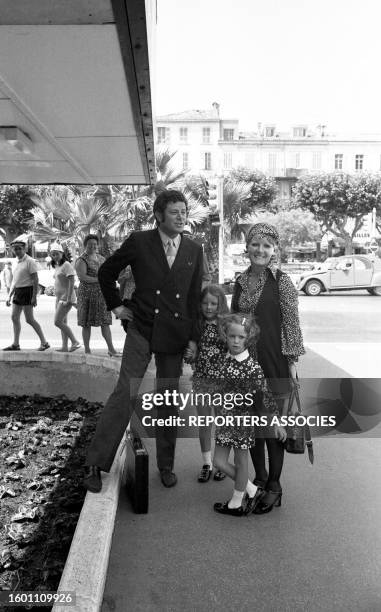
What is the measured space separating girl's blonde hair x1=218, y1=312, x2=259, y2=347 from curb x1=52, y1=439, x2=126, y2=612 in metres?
1.13

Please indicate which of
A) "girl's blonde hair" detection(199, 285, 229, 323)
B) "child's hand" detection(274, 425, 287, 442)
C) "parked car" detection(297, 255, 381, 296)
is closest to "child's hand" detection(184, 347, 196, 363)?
"girl's blonde hair" detection(199, 285, 229, 323)

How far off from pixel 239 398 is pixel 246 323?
44 centimetres

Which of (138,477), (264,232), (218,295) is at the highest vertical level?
(264,232)

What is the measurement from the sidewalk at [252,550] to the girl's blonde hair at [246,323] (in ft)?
3.48

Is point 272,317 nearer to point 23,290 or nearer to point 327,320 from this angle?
point 23,290

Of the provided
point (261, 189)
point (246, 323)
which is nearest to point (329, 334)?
point (246, 323)

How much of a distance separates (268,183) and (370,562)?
61499mm

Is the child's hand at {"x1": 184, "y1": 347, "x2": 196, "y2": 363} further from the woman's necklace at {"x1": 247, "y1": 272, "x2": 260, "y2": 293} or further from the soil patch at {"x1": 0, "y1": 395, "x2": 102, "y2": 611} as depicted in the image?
the soil patch at {"x1": 0, "y1": 395, "x2": 102, "y2": 611}

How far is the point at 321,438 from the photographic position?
5.38 metres

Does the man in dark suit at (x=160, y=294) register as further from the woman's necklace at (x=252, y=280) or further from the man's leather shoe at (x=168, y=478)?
the man's leather shoe at (x=168, y=478)

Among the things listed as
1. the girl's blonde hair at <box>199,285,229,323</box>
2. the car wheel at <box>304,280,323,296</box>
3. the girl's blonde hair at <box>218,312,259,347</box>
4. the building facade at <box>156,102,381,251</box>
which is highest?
the building facade at <box>156,102,381,251</box>

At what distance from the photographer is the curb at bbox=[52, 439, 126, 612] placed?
7.88 ft

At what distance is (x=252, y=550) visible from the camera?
10.6 feet

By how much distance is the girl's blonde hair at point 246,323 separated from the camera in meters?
3.63
